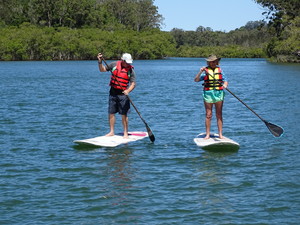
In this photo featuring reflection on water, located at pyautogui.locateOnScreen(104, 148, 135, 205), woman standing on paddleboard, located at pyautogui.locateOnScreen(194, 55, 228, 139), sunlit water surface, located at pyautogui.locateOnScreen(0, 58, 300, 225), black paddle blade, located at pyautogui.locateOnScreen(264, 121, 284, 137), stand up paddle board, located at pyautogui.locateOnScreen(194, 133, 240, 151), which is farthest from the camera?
black paddle blade, located at pyautogui.locateOnScreen(264, 121, 284, 137)

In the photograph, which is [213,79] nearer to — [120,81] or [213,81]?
[213,81]

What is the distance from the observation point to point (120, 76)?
47.1 ft

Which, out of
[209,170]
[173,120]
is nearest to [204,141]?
[209,170]

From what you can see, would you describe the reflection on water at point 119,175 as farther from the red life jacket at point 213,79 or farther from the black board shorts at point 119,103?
the red life jacket at point 213,79

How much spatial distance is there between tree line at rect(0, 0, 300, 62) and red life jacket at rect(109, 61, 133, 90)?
63599mm

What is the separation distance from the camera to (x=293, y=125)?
1902 cm

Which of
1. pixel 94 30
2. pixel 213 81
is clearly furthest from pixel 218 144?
pixel 94 30

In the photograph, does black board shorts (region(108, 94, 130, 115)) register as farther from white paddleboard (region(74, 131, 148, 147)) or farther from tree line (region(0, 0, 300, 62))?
tree line (region(0, 0, 300, 62))

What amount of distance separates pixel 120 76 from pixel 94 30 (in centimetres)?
11512

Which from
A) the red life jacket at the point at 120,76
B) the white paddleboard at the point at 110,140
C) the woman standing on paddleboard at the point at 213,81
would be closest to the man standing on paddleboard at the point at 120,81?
the red life jacket at the point at 120,76

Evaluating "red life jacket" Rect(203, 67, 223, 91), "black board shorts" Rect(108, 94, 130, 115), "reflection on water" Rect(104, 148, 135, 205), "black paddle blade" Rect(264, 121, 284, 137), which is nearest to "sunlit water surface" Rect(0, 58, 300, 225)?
"reflection on water" Rect(104, 148, 135, 205)

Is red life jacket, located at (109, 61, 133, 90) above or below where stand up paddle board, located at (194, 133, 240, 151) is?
above

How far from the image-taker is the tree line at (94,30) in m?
89.3

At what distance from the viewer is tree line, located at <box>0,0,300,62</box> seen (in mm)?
89312
